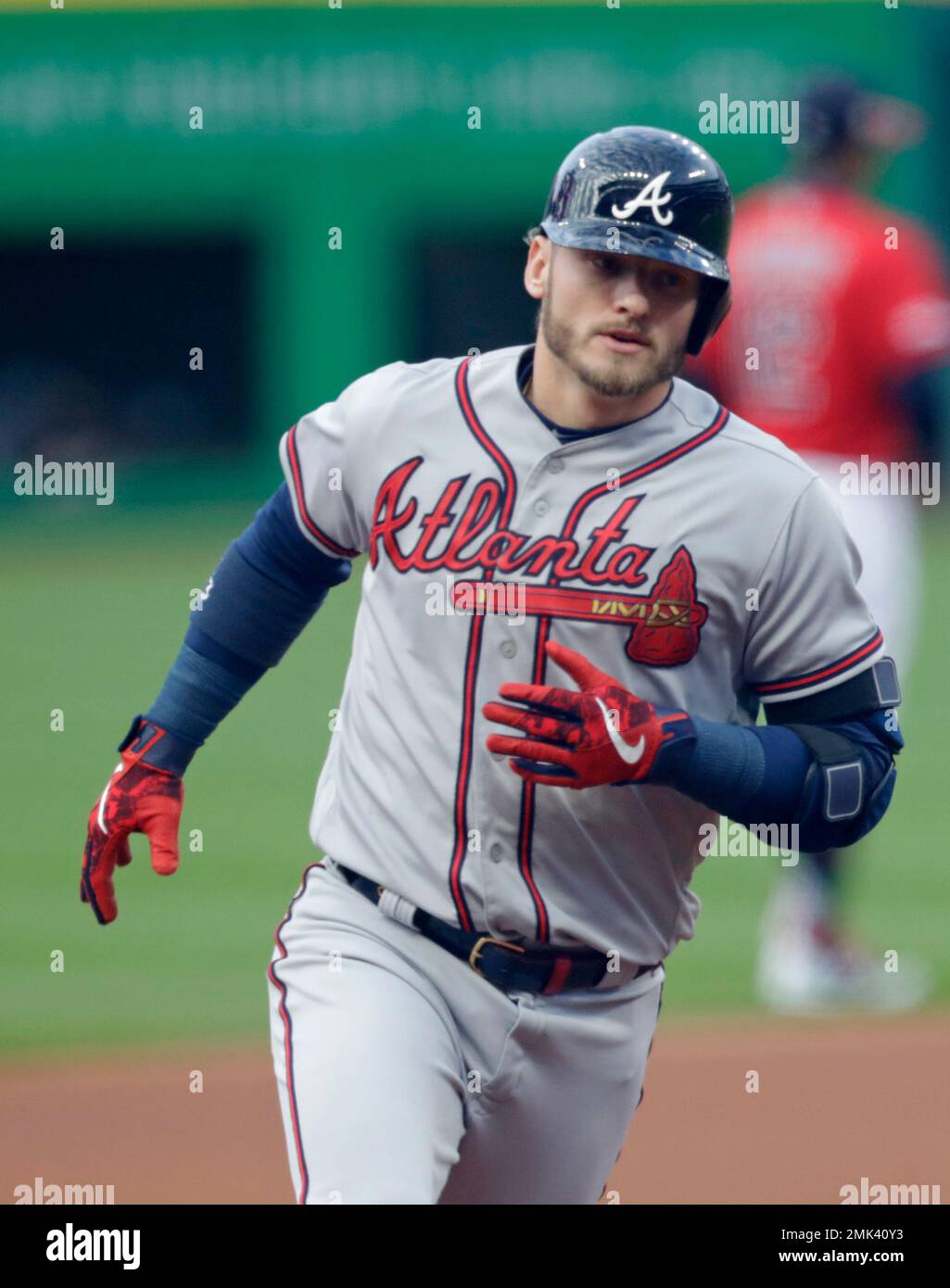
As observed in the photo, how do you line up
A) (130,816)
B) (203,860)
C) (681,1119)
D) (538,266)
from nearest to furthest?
(538,266)
(130,816)
(681,1119)
(203,860)

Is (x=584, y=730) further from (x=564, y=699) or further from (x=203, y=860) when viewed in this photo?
(x=203, y=860)

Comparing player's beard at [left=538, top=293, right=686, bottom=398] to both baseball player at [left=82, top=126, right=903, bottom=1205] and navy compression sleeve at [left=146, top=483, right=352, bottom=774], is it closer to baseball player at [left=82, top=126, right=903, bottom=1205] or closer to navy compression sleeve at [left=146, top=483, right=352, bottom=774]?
baseball player at [left=82, top=126, right=903, bottom=1205]

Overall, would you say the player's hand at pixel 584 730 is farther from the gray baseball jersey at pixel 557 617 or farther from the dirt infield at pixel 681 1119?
→ the dirt infield at pixel 681 1119

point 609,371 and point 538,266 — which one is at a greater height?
point 538,266

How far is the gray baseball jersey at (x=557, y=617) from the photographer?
3.28 meters

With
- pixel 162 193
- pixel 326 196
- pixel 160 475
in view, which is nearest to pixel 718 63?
pixel 326 196

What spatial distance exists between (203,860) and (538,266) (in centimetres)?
539

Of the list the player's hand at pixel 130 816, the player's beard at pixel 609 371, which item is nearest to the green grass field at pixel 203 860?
the player's hand at pixel 130 816

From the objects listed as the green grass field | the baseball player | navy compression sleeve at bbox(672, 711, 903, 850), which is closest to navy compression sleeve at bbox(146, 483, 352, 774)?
the baseball player

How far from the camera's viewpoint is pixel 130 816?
3650 mm

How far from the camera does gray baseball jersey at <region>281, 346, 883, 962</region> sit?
328 centimetres

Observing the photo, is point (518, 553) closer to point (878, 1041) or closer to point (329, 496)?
point (329, 496)

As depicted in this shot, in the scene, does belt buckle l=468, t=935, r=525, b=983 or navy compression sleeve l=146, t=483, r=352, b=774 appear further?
navy compression sleeve l=146, t=483, r=352, b=774

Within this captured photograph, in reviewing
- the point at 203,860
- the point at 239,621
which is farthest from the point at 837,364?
the point at 203,860
